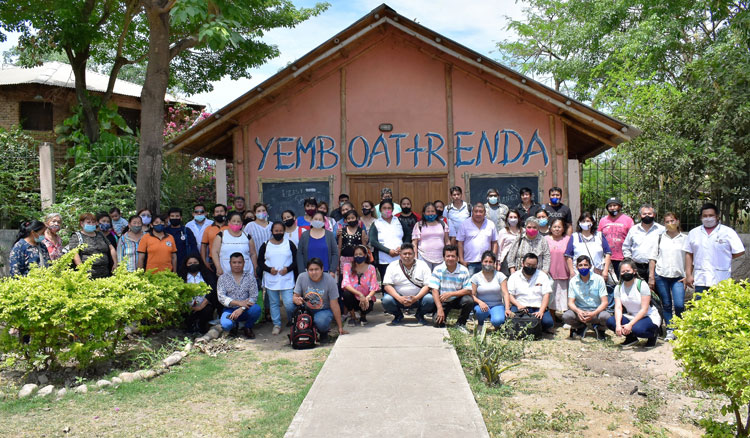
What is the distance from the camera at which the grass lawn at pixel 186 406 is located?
15.5 feet

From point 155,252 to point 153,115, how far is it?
8.01 feet

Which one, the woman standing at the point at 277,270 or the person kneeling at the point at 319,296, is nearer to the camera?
the person kneeling at the point at 319,296

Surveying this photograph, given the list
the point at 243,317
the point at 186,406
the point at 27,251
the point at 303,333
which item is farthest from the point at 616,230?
the point at 27,251

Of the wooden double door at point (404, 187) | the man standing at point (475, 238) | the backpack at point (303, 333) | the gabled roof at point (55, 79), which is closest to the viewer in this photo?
the backpack at point (303, 333)

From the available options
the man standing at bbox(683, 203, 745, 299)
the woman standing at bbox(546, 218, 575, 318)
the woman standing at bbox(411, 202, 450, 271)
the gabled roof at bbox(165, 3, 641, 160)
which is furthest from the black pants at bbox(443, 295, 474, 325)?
the gabled roof at bbox(165, 3, 641, 160)

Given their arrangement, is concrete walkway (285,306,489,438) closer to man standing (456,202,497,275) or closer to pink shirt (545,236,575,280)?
man standing (456,202,497,275)

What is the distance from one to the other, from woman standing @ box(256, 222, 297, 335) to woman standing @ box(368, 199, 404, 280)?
1.24 meters

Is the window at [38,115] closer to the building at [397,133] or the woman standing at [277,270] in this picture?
the building at [397,133]

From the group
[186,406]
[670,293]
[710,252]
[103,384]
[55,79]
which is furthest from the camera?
[55,79]

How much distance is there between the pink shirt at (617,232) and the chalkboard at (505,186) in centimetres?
251

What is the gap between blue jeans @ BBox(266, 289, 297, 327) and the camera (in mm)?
7863

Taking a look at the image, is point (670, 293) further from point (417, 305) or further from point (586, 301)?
point (417, 305)

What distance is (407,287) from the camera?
305 inches

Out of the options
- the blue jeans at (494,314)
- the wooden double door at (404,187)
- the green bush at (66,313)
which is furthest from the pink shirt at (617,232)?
the green bush at (66,313)
